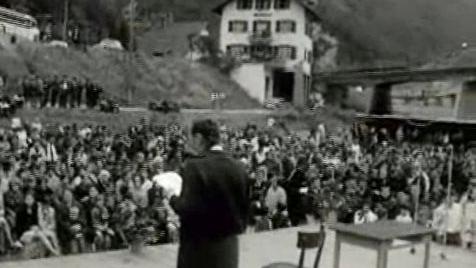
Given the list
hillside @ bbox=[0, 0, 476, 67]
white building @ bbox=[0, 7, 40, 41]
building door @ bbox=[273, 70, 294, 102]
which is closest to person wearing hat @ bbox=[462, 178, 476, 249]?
white building @ bbox=[0, 7, 40, 41]

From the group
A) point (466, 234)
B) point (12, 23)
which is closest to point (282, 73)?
point (12, 23)

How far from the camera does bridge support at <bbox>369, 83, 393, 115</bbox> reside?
40656mm

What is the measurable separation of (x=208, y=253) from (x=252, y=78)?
42.7 m

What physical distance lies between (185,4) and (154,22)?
5.03 metres

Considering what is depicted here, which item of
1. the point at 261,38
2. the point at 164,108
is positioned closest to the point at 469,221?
the point at 164,108

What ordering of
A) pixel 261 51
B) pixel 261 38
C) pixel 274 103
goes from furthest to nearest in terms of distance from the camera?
pixel 261 51
pixel 261 38
pixel 274 103

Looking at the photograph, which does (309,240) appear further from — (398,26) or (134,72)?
(398,26)

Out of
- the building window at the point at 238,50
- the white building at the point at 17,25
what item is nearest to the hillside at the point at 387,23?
the building window at the point at 238,50

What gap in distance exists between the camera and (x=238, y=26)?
49.0m

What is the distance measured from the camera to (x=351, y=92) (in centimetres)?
4994

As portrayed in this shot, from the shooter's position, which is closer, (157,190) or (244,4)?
(157,190)

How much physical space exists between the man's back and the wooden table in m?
1.86

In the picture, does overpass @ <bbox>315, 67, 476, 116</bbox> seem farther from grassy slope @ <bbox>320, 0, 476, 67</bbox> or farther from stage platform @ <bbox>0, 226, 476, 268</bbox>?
stage platform @ <bbox>0, 226, 476, 268</bbox>

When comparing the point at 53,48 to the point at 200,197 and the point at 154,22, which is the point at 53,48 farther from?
the point at 200,197
